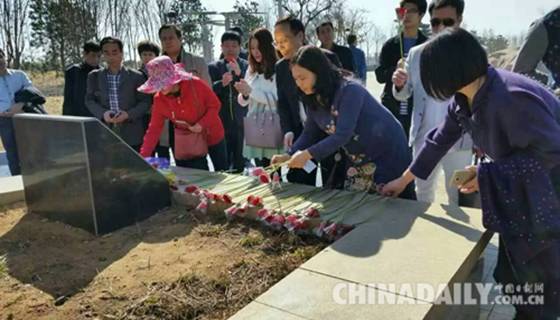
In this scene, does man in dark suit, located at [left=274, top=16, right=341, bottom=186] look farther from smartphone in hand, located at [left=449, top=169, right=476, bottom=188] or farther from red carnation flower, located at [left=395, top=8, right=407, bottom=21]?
smartphone in hand, located at [left=449, top=169, right=476, bottom=188]

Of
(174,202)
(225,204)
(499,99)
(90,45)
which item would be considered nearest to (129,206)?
(174,202)

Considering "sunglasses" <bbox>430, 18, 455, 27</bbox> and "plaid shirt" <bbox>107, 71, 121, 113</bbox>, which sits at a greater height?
"sunglasses" <bbox>430, 18, 455, 27</bbox>

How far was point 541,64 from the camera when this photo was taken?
2.72 meters

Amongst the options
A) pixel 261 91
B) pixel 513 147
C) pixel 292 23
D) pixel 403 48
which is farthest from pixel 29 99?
pixel 513 147

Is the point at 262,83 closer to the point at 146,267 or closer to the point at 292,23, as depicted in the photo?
the point at 292,23

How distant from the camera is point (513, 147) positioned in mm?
1565

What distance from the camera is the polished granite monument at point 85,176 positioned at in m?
2.45

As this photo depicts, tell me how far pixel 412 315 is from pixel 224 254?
0.95m

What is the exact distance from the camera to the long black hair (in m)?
2.39

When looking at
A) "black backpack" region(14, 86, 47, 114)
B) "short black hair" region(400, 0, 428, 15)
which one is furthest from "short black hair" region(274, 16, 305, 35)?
"black backpack" region(14, 86, 47, 114)

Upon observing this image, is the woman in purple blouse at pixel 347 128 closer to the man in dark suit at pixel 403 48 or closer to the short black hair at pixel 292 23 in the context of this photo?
the short black hair at pixel 292 23

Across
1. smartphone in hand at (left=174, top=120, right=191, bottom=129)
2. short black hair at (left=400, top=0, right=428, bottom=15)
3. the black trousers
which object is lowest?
the black trousers

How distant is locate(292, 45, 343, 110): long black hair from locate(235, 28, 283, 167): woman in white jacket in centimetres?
103

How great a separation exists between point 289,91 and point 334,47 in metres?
2.03
